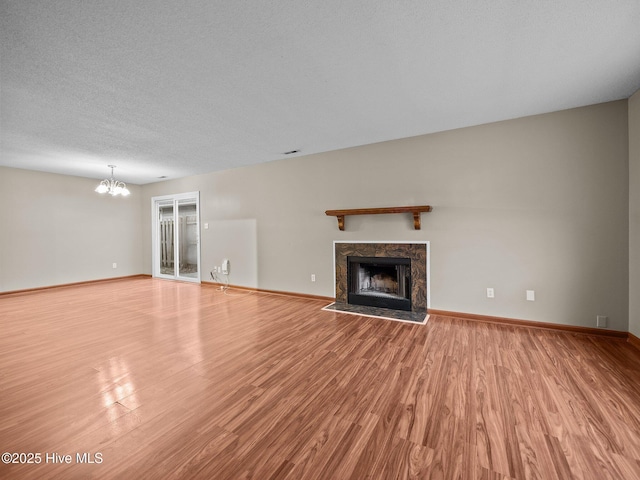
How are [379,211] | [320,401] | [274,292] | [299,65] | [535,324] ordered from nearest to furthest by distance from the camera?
1. [320,401]
2. [299,65]
3. [535,324]
4. [379,211]
5. [274,292]

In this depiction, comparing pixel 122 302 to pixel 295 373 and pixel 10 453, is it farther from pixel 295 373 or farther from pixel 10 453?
pixel 295 373

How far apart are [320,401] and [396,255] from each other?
258 centimetres

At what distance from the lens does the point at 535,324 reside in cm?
317

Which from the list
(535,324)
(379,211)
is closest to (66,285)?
(379,211)

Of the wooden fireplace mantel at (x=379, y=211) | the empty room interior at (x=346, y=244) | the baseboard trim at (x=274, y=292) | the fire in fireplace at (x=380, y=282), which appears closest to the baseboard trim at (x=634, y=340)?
the empty room interior at (x=346, y=244)

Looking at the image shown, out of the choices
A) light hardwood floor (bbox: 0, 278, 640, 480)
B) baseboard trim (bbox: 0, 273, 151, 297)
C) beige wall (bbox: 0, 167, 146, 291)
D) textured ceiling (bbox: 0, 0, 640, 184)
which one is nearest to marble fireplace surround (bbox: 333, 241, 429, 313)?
light hardwood floor (bbox: 0, 278, 640, 480)

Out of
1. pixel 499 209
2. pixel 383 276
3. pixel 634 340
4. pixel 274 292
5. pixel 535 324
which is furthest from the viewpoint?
pixel 274 292

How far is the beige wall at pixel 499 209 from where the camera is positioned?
9.50ft

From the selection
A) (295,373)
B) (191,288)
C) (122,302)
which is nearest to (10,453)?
(295,373)

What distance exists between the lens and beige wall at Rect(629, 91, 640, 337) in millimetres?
2627

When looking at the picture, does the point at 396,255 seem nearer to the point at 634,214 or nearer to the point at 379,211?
the point at 379,211

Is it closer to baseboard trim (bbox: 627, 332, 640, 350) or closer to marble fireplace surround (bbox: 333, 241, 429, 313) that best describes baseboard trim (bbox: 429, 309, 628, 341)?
baseboard trim (bbox: 627, 332, 640, 350)

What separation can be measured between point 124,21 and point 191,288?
505cm

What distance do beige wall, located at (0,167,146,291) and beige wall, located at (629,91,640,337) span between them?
370 inches
